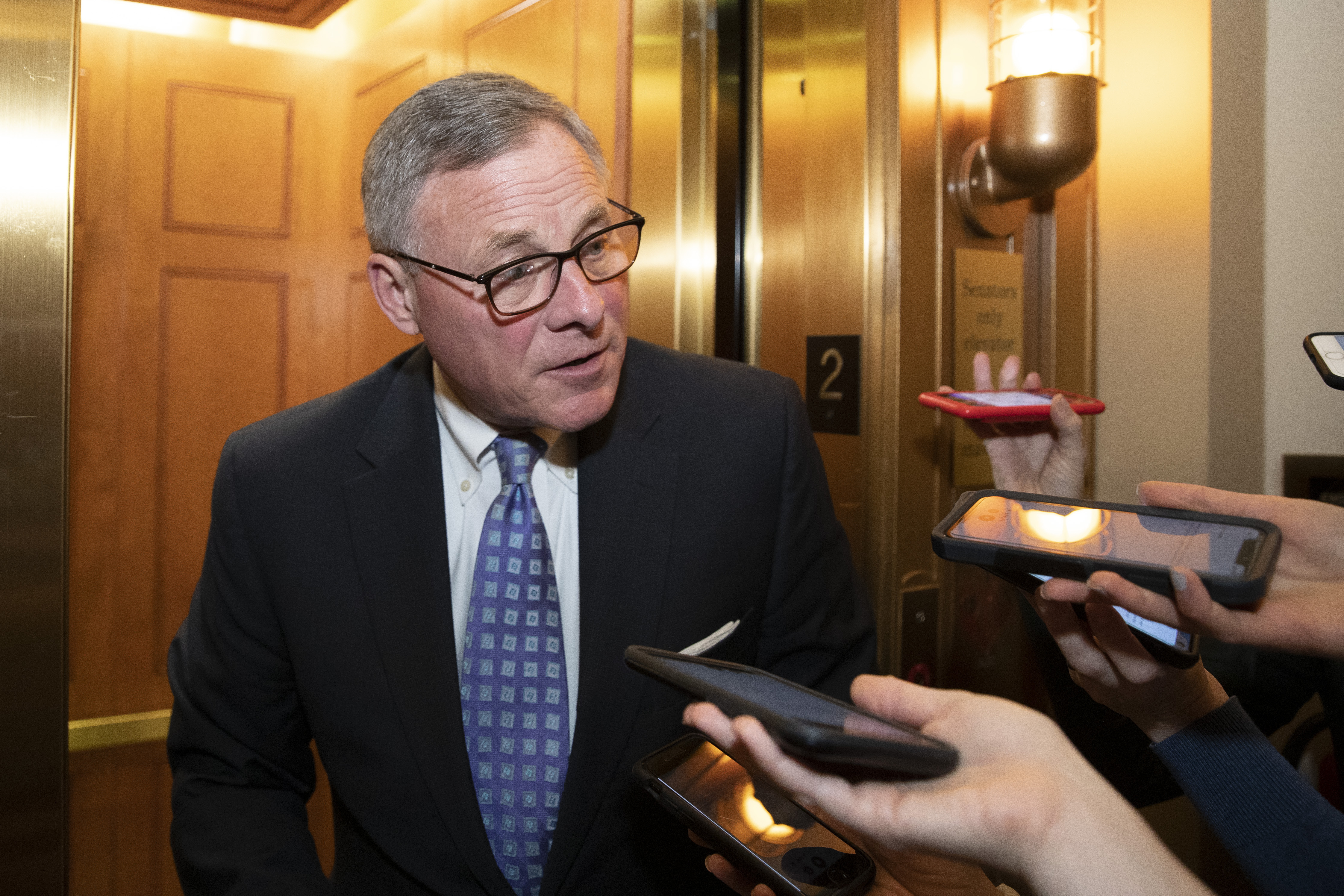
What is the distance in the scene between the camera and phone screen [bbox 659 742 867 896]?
825 mm

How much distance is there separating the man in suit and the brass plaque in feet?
1.89

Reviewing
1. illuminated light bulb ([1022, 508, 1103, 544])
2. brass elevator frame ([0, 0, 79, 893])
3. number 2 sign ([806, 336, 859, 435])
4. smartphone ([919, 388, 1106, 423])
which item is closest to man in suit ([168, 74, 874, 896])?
brass elevator frame ([0, 0, 79, 893])

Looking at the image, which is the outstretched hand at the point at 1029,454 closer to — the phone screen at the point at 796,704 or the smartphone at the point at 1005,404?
the smartphone at the point at 1005,404

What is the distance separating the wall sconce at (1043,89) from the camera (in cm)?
157

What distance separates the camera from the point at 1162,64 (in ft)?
5.50

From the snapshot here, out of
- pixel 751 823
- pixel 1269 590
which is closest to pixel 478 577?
pixel 751 823

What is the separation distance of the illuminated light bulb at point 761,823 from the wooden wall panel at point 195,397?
1.69 meters

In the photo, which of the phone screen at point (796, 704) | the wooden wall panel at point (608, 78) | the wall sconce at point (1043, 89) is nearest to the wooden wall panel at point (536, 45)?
the wooden wall panel at point (608, 78)

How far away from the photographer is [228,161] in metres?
2.15

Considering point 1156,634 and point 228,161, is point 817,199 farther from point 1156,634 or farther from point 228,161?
point 228,161

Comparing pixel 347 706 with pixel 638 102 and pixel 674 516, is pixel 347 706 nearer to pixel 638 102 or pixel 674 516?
pixel 674 516

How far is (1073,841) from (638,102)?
1.80 meters

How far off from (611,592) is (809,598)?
35 cm

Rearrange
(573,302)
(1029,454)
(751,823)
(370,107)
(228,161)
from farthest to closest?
(370,107) < (228,161) < (1029,454) < (573,302) < (751,823)
